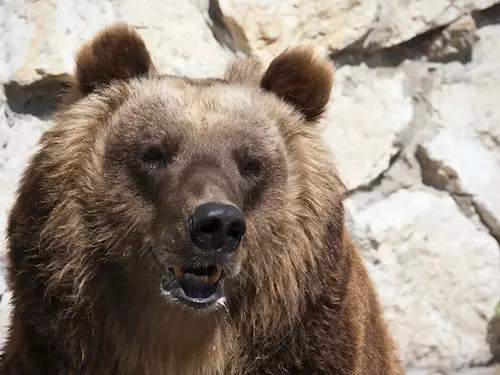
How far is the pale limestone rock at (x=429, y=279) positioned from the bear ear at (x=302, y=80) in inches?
68.4

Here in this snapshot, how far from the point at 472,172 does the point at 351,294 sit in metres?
2.08

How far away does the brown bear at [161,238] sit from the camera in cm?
301

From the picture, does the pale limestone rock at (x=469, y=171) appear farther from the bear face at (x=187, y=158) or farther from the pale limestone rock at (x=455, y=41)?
the bear face at (x=187, y=158)

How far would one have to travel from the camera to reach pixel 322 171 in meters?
3.26

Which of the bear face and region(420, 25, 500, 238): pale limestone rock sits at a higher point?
the bear face

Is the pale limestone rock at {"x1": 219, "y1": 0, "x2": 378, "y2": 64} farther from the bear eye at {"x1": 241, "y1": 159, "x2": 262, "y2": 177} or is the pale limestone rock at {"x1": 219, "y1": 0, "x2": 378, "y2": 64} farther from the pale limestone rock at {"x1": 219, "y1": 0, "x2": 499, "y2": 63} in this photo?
the bear eye at {"x1": 241, "y1": 159, "x2": 262, "y2": 177}

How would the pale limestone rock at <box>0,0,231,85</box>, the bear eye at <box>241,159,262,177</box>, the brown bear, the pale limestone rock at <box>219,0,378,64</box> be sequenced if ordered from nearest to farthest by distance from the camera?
the brown bear → the bear eye at <box>241,159,262,177</box> → the pale limestone rock at <box>0,0,231,85</box> → the pale limestone rock at <box>219,0,378,64</box>

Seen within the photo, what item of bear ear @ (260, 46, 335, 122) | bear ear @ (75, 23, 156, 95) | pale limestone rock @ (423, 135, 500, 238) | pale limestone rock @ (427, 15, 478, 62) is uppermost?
bear ear @ (75, 23, 156, 95)

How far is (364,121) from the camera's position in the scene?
504cm

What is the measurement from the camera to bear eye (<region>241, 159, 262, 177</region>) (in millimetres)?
3107

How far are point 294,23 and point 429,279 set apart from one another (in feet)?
5.06

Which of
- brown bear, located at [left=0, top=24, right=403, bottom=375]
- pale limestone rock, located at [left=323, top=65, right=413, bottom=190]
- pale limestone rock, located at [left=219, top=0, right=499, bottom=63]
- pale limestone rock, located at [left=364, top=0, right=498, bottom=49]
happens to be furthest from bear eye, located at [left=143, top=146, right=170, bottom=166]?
pale limestone rock, located at [left=364, top=0, right=498, bottom=49]

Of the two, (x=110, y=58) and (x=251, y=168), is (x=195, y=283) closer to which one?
(x=251, y=168)

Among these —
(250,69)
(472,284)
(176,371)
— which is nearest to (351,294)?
(176,371)
